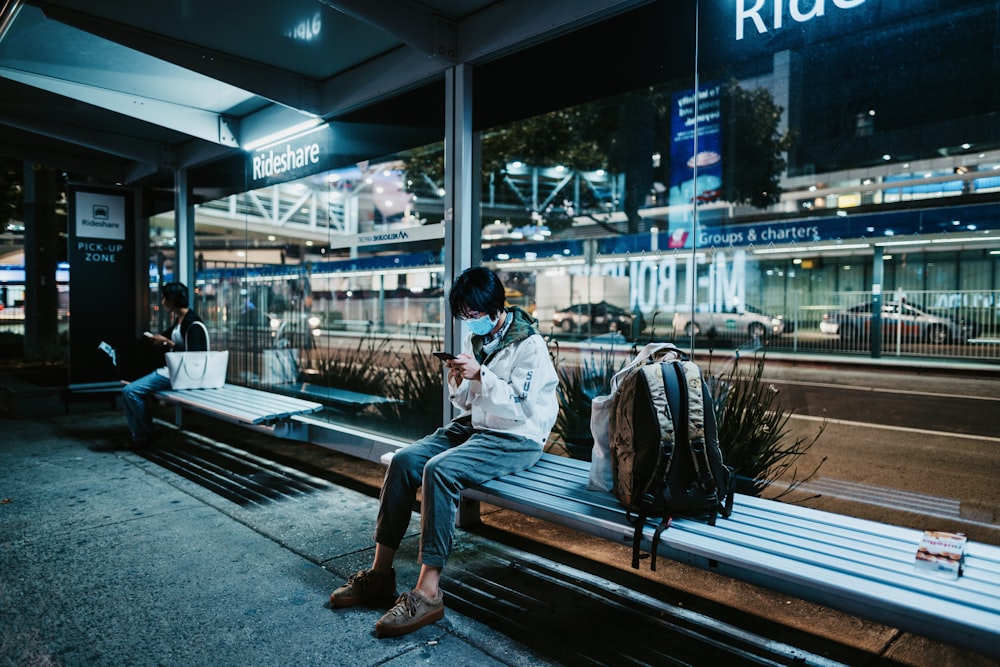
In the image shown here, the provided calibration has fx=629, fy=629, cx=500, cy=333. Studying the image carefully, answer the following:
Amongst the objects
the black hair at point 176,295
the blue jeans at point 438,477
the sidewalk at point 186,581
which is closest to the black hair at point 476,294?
the blue jeans at point 438,477

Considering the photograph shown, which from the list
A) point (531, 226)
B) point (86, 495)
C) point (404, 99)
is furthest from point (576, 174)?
point (86, 495)

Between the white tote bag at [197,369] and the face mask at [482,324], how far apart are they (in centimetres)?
382

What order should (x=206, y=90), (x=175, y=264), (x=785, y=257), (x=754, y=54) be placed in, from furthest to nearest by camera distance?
1. (x=785, y=257)
2. (x=175, y=264)
3. (x=206, y=90)
4. (x=754, y=54)

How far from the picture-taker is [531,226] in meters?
18.3

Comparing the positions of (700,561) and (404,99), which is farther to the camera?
(404,99)

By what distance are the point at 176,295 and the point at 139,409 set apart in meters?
1.11

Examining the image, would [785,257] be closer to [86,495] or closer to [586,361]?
[586,361]

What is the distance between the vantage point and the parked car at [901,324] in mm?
11359

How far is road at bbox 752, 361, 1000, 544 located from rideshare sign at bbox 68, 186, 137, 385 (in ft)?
26.5

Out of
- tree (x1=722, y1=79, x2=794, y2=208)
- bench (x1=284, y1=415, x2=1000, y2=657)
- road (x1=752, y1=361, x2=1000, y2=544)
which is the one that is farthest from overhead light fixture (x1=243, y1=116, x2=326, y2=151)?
tree (x1=722, y1=79, x2=794, y2=208)

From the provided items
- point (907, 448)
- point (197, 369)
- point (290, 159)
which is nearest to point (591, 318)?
point (907, 448)

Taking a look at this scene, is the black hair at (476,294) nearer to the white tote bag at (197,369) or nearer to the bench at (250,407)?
the bench at (250,407)

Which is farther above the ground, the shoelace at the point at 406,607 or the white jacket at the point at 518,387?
the white jacket at the point at 518,387

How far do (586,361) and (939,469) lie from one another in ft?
10.1
